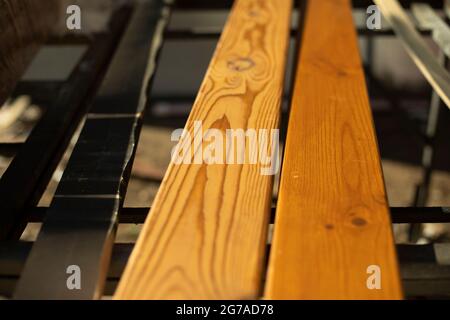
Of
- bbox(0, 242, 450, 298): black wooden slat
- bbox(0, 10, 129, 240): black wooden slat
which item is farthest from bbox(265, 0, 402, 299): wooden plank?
bbox(0, 10, 129, 240): black wooden slat

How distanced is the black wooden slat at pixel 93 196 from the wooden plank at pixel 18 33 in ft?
0.86

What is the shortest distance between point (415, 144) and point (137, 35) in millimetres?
A: 2825

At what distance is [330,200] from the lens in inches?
47.3

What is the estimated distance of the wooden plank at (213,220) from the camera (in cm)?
101

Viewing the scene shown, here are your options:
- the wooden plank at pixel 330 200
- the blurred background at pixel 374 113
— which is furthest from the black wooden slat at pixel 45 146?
the blurred background at pixel 374 113

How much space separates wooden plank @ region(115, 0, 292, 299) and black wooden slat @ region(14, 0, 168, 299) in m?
0.11

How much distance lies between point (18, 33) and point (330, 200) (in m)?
1.10

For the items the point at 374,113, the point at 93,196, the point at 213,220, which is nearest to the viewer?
the point at 213,220

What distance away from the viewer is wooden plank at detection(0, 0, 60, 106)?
165 cm

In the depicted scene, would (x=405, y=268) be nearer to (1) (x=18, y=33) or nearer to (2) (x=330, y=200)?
(2) (x=330, y=200)

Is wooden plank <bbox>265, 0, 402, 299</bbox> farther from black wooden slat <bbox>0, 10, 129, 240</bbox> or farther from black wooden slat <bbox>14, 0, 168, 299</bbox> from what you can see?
black wooden slat <bbox>0, 10, 129, 240</bbox>

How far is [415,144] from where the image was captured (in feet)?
14.7

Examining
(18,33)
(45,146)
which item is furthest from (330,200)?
(18,33)
